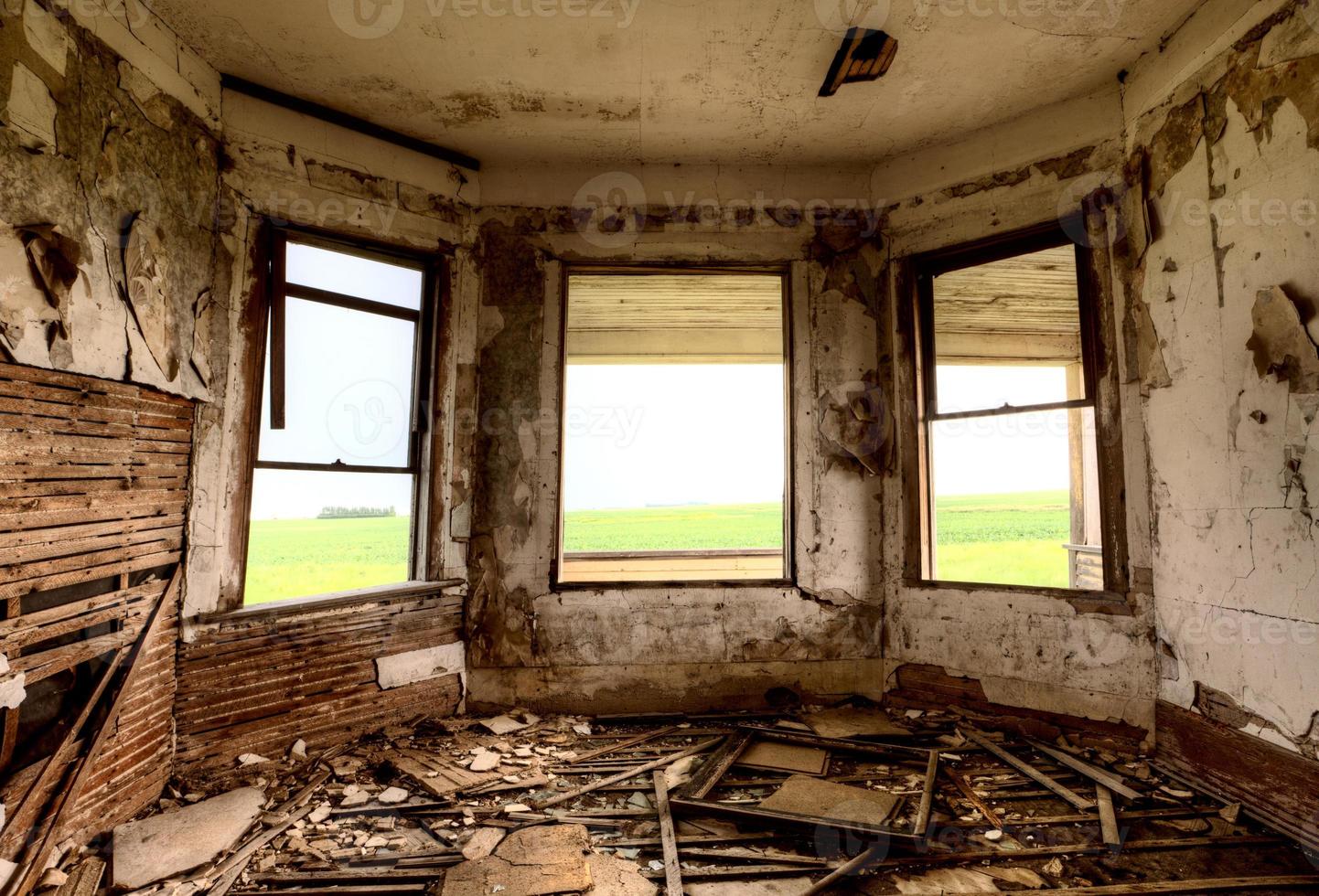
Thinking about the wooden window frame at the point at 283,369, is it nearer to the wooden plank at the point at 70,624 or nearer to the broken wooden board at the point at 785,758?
the wooden plank at the point at 70,624

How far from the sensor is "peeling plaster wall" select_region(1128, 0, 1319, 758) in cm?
222

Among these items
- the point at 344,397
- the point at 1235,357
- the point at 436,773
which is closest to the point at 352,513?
the point at 344,397

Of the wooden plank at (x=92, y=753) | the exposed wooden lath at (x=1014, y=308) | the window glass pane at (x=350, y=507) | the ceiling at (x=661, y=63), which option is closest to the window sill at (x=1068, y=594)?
the exposed wooden lath at (x=1014, y=308)

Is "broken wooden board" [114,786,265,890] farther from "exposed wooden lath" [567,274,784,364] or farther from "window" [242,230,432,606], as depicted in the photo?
"exposed wooden lath" [567,274,784,364]

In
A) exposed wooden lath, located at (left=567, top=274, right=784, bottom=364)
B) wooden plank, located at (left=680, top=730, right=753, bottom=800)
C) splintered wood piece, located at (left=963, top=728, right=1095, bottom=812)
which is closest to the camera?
splintered wood piece, located at (left=963, top=728, right=1095, bottom=812)

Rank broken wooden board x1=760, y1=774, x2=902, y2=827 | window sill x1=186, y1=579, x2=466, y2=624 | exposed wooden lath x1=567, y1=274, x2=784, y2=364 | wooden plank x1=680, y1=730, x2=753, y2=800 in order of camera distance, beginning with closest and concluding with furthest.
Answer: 1. broken wooden board x1=760, y1=774, x2=902, y2=827
2. wooden plank x1=680, y1=730, x2=753, y2=800
3. window sill x1=186, y1=579, x2=466, y2=624
4. exposed wooden lath x1=567, y1=274, x2=784, y2=364

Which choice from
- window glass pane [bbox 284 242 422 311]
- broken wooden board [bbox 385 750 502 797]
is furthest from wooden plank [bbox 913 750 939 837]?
window glass pane [bbox 284 242 422 311]

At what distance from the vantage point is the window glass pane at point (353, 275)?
124 inches

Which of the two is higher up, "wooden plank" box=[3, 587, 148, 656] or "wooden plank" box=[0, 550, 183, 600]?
"wooden plank" box=[0, 550, 183, 600]

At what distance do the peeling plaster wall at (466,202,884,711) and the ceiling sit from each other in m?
0.51

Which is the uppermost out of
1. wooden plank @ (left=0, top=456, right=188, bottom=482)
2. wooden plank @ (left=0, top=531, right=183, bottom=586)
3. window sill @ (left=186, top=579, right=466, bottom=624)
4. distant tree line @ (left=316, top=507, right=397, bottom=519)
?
wooden plank @ (left=0, top=456, right=188, bottom=482)

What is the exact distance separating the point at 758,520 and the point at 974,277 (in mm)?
17940

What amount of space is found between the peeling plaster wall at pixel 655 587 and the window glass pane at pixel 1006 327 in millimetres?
423

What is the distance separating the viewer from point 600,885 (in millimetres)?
2016
